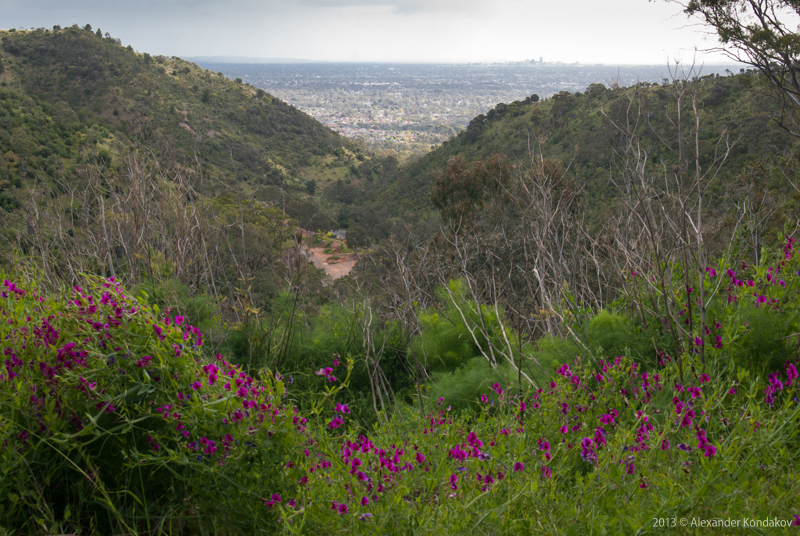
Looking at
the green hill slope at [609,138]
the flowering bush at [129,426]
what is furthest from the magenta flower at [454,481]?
the green hill slope at [609,138]

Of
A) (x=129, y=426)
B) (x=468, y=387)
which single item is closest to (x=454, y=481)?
(x=129, y=426)

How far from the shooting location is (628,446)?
185cm

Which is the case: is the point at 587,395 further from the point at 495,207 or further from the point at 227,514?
the point at 495,207

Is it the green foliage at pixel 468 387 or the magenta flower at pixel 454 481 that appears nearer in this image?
the magenta flower at pixel 454 481

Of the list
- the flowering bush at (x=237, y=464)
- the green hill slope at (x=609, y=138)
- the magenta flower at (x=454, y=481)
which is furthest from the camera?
the green hill slope at (x=609, y=138)

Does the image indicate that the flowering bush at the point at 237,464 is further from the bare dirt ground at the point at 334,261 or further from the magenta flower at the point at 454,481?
the bare dirt ground at the point at 334,261

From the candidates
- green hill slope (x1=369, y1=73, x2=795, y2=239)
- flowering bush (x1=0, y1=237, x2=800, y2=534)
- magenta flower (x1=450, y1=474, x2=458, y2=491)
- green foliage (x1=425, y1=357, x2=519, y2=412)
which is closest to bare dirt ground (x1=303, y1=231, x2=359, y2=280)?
green hill slope (x1=369, y1=73, x2=795, y2=239)

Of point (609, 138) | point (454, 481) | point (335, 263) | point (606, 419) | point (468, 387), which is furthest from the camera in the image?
point (335, 263)

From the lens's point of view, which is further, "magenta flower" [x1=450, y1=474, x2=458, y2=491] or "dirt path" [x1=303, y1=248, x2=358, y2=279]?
"dirt path" [x1=303, y1=248, x2=358, y2=279]

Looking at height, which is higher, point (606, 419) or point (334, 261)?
point (606, 419)

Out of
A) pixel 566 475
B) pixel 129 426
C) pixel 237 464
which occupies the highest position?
pixel 129 426

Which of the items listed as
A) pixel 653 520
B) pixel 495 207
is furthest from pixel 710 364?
pixel 495 207

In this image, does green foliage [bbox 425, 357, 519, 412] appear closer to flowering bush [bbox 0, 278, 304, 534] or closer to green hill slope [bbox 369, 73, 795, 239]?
flowering bush [bbox 0, 278, 304, 534]

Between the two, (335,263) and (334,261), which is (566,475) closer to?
(335,263)
